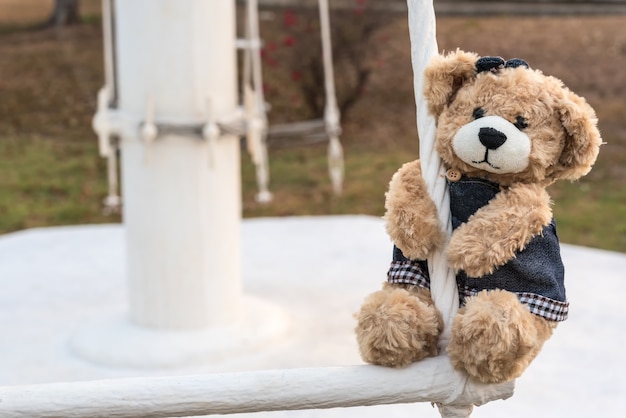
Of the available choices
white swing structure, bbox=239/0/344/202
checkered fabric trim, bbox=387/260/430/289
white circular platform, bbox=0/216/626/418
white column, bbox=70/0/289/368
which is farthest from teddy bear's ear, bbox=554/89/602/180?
white swing structure, bbox=239/0/344/202

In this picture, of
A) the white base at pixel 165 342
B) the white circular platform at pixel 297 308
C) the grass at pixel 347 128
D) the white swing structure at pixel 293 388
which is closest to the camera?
the white swing structure at pixel 293 388

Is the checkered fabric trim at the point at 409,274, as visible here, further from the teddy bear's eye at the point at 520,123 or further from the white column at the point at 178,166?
the white column at the point at 178,166

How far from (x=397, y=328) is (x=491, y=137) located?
0.36 m

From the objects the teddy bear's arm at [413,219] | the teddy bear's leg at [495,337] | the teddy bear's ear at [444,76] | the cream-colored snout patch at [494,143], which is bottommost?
the teddy bear's leg at [495,337]

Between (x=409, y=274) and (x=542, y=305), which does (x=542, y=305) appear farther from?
(x=409, y=274)

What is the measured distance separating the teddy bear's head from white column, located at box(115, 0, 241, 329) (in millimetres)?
1587

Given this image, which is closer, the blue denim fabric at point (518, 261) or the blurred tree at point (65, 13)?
the blue denim fabric at point (518, 261)

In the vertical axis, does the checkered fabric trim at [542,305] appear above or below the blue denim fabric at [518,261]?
below

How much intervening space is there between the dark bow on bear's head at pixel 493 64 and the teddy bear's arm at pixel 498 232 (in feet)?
0.72

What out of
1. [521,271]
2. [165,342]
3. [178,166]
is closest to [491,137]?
[521,271]

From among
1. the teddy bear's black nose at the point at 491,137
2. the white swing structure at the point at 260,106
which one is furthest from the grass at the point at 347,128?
the teddy bear's black nose at the point at 491,137

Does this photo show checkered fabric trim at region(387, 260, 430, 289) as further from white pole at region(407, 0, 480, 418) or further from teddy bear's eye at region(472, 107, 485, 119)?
teddy bear's eye at region(472, 107, 485, 119)

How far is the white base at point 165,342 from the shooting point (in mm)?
3174

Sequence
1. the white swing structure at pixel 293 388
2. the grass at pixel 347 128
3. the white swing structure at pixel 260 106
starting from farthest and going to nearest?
the grass at pixel 347 128 → the white swing structure at pixel 260 106 → the white swing structure at pixel 293 388
